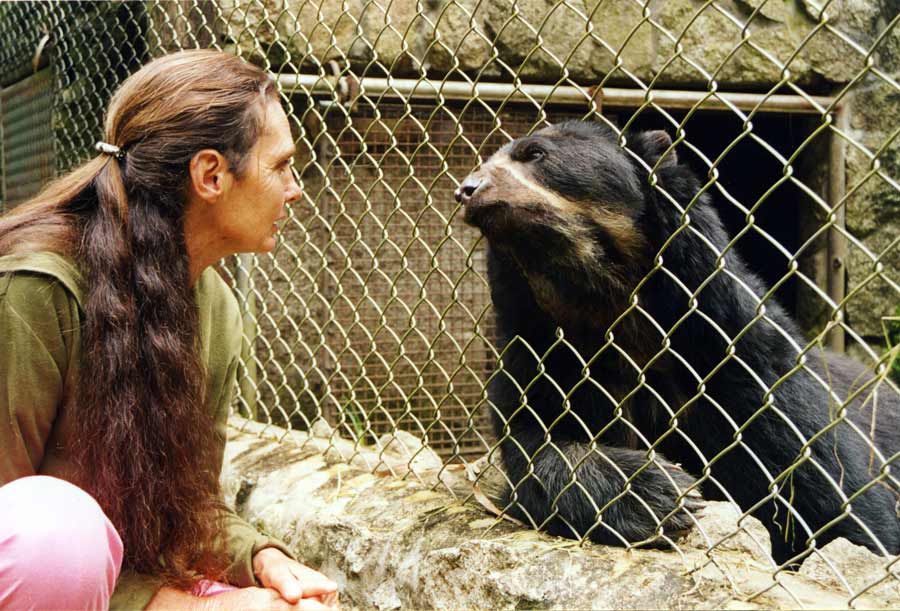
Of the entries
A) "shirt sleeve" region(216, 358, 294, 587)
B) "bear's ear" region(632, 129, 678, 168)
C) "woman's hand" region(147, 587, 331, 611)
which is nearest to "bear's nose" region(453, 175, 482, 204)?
"bear's ear" region(632, 129, 678, 168)

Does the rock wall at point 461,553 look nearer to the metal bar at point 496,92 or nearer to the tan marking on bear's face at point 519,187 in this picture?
the tan marking on bear's face at point 519,187

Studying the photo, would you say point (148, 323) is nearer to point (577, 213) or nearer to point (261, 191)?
point (261, 191)

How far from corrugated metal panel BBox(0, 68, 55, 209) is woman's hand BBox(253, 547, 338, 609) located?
17.9 feet

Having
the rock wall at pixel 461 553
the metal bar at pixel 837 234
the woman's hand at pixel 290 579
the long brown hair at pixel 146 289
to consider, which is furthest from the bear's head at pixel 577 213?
the metal bar at pixel 837 234

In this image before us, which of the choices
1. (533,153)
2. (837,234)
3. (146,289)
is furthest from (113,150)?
(837,234)

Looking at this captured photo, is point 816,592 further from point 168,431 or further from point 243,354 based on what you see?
point 243,354

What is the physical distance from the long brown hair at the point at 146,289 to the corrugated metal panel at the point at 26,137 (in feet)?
17.1

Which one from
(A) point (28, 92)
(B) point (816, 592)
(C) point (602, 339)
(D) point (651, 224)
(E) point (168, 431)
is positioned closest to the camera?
(B) point (816, 592)

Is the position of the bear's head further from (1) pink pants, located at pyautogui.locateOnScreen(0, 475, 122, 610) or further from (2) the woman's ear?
(1) pink pants, located at pyautogui.locateOnScreen(0, 475, 122, 610)

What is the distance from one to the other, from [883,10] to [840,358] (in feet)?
8.05

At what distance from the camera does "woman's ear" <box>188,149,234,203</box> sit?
2465 millimetres

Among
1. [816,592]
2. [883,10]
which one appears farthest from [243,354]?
[883,10]

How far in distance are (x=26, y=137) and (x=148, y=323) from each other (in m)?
6.60

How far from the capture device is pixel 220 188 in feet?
8.29
